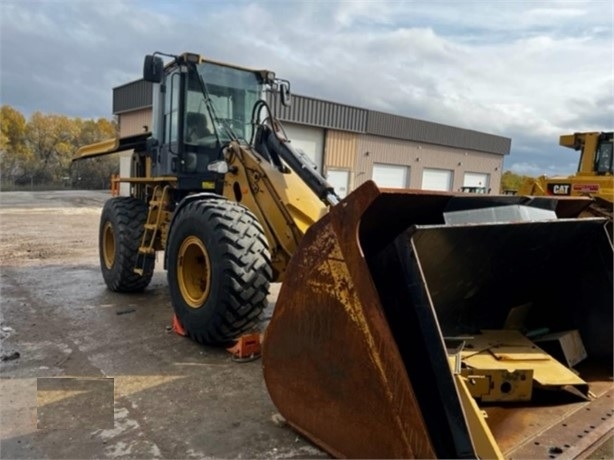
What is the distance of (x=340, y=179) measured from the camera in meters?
23.7

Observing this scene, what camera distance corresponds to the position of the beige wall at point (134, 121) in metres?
22.0

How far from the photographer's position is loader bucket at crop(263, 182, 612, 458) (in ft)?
6.77

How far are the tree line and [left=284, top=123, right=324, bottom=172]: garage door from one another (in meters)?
21.3

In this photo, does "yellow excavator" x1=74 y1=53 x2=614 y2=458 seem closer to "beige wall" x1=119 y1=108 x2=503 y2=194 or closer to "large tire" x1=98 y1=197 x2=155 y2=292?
"large tire" x1=98 y1=197 x2=155 y2=292

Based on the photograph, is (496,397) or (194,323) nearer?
(496,397)

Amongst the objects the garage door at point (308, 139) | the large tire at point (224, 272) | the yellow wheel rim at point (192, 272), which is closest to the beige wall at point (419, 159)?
the garage door at point (308, 139)

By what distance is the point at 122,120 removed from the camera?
24.4 meters

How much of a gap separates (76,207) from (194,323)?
1987cm

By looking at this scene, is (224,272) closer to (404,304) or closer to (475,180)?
(404,304)

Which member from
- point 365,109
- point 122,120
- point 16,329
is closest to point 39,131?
point 122,120

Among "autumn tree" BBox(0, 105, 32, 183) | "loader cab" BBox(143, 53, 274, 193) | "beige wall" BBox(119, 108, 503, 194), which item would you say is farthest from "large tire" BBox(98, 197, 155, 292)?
"autumn tree" BBox(0, 105, 32, 183)

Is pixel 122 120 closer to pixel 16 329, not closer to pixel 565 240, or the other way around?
pixel 16 329

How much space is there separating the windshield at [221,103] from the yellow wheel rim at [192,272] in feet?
5.04

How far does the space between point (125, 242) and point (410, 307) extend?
4764mm
